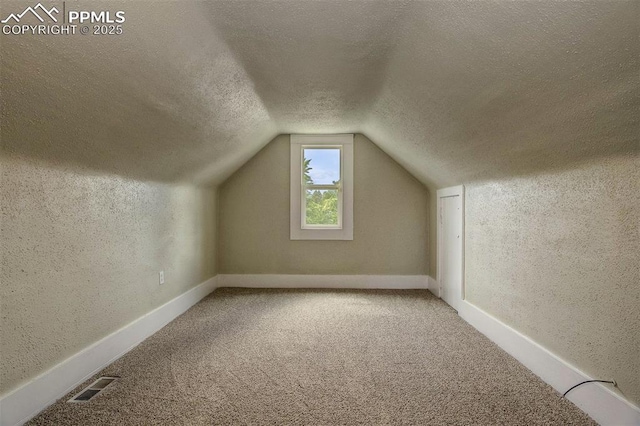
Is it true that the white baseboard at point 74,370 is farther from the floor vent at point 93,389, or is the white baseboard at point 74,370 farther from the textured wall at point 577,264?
the textured wall at point 577,264

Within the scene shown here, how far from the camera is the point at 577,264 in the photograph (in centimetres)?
178

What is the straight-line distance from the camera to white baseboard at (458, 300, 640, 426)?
4.95 ft

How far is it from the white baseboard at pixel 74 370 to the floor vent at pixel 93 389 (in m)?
0.08

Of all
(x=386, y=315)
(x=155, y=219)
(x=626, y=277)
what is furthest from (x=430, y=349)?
(x=155, y=219)

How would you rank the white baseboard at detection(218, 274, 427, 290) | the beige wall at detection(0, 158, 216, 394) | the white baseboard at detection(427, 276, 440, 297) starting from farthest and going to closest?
the white baseboard at detection(218, 274, 427, 290), the white baseboard at detection(427, 276, 440, 297), the beige wall at detection(0, 158, 216, 394)

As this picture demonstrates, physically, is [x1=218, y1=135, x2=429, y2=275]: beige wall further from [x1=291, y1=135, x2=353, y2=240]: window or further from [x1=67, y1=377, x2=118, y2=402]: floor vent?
[x1=67, y1=377, x2=118, y2=402]: floor vent

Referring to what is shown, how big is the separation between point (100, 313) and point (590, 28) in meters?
2.91

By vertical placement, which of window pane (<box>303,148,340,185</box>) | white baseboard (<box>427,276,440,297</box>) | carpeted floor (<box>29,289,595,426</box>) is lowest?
carpeted floor (<box>29,289,595,426</box>)

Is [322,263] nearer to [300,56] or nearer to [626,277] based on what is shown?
[300,56]

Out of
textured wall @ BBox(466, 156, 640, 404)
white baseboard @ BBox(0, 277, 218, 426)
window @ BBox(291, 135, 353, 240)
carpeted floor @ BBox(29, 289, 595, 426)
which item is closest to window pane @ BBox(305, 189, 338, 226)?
window @ BBox(291, 135, 353, 240)

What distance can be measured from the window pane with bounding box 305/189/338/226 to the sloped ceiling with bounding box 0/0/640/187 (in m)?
1.93

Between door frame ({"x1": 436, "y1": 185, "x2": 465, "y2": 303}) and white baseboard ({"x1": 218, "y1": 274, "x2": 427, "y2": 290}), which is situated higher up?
door frame ({"x1": 436, "y1": 185, "x2": 465, "y2": 303})

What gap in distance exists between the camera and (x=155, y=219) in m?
2.93

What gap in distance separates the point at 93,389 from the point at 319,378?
1293 millimetres
